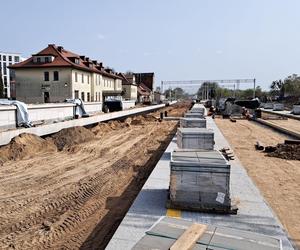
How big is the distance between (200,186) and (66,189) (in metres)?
3.80

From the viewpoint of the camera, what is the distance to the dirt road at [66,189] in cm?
502

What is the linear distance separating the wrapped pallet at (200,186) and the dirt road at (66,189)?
1.27m

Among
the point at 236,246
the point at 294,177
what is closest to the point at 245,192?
the point at 294,177

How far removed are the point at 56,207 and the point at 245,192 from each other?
13.4ft

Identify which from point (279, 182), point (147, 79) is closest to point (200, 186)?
point (279, 182)

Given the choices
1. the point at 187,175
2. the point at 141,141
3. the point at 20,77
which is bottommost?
the point at 141,141

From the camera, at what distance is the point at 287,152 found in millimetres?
12445

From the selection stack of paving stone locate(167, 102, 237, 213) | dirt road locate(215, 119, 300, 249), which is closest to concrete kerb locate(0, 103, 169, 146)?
stack of paving stone locate(167, 102, 237, 213)

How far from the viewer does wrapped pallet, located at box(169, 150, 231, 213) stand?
17.3 feet

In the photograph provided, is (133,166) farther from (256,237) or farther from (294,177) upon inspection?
(256,237)

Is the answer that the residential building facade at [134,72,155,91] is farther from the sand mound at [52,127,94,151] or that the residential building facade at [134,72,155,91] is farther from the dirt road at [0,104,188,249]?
the dirt road at [0,104,188,249]

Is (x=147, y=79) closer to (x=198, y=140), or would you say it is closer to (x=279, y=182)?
(x=198, y=140)

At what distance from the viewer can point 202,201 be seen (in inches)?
211

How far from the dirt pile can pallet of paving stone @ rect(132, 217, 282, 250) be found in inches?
395
